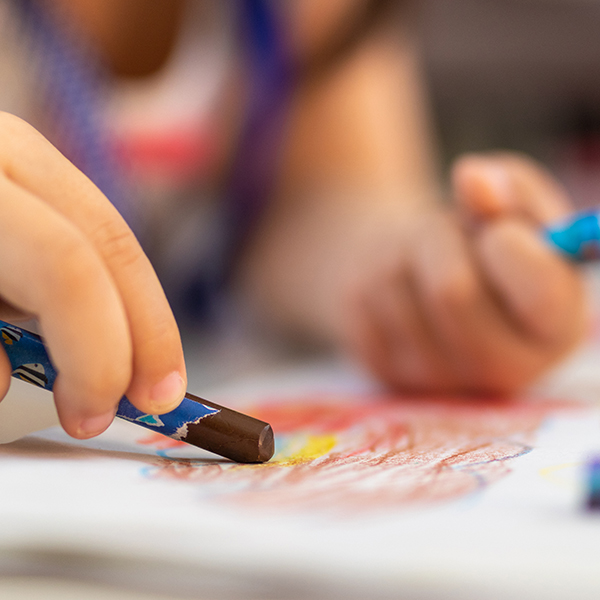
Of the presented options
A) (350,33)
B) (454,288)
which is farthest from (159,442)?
(350,33)

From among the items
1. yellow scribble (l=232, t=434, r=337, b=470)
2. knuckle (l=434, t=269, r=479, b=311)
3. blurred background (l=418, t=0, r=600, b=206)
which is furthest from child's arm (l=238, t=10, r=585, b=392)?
blurred background (l=418, t=0, r=600, b=206)

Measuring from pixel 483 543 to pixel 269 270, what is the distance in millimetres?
477

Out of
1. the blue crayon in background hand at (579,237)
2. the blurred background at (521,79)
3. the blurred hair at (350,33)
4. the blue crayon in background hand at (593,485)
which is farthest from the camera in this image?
the blurred background at (521,79)

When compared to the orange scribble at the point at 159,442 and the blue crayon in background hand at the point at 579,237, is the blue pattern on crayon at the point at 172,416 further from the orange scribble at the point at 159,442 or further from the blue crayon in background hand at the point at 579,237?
the blue crayon in background hand at the point at 579,237

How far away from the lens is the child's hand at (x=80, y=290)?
0.14m

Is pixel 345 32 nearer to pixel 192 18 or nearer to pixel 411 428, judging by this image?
pixel 192 18

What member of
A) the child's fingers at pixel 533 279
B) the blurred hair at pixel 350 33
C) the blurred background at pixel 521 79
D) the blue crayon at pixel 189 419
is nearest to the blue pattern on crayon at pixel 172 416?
the blue crayon at pixel 189 419

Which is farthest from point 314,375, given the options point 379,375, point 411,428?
point 411,428

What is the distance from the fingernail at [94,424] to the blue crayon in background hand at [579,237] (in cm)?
20

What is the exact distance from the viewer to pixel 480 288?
0.30m

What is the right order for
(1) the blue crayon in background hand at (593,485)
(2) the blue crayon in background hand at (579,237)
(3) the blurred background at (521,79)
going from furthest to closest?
(3) the blurred background at (521,79)
(2) the blue crayon in background hand at (579,237)
(1) the blue crayon in background hand at (593,485)

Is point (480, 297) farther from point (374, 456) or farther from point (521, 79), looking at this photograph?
point (521, 79)

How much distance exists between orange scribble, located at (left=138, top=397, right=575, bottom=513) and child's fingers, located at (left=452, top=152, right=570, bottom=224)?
0.09m

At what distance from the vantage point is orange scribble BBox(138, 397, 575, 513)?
5.4 inches
